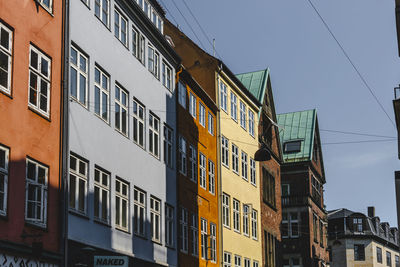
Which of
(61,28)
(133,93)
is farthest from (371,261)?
(61,28)

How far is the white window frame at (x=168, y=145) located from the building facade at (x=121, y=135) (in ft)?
0.14

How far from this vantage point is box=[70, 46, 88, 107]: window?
23062 millimetres

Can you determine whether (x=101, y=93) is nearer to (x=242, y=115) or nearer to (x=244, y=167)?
(x=244, y=167)

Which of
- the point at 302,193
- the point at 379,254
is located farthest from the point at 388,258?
the point at 302,193

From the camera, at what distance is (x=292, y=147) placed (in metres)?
66.2

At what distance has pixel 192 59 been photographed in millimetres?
42438

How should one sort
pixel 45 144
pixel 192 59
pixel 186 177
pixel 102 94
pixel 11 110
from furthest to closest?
pixel 192 59, pixel 186 177, pixel 102 94, pixel 45 144, pixel 11 110

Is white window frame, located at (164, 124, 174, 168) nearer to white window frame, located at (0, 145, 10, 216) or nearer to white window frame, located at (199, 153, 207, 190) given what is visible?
white window frame, located at (199, 153, 207, 190)

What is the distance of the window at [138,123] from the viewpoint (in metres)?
28.7

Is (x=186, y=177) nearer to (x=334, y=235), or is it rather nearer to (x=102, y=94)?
(x=102, y=94)

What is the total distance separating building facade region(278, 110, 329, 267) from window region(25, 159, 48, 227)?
42048 mm

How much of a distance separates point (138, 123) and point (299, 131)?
132 feet

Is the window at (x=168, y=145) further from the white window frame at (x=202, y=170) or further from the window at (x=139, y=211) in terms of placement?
the white window frame at (x=202, y=170)

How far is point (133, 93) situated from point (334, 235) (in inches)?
2821
